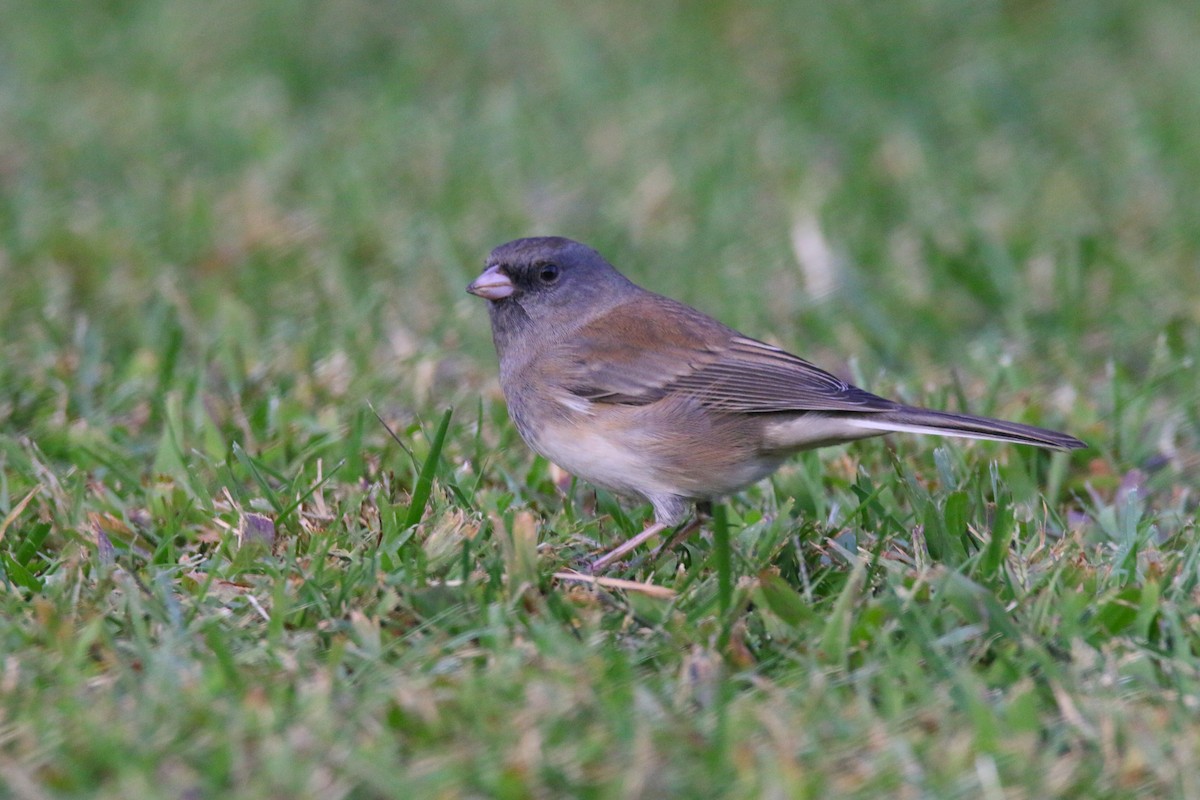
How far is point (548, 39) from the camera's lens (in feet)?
25.2

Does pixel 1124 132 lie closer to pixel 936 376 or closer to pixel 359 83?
pixel 936 376

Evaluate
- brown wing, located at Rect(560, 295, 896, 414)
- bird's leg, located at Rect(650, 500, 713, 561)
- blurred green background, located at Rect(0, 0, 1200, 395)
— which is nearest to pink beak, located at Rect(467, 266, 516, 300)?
brown wing, located at Rect(560, 295, 896, 414)

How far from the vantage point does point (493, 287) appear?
397 cm

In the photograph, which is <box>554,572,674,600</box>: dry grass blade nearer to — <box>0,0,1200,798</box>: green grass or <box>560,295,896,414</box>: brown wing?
<box>0,0,1200,798</box>: green grass

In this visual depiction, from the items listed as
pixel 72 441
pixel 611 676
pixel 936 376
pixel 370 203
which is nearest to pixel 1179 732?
pixel 611 676

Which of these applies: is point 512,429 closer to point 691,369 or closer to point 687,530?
point 691,369

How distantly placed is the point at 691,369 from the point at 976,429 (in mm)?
751

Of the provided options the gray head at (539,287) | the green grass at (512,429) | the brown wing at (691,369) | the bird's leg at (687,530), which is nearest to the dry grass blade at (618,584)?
the green grass at (512,429)

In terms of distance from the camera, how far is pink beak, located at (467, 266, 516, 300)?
13.0 ft

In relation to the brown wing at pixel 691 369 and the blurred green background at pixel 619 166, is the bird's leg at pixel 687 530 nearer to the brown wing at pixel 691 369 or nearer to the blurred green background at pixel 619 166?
the brown wing at pixel 691 369

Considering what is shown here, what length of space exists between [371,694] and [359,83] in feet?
17.3

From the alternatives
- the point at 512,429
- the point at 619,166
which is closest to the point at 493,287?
the point at 512,429

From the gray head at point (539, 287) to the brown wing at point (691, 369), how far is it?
0.09 meters

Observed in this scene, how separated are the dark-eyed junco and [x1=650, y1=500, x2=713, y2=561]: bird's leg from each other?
0.04 meters
